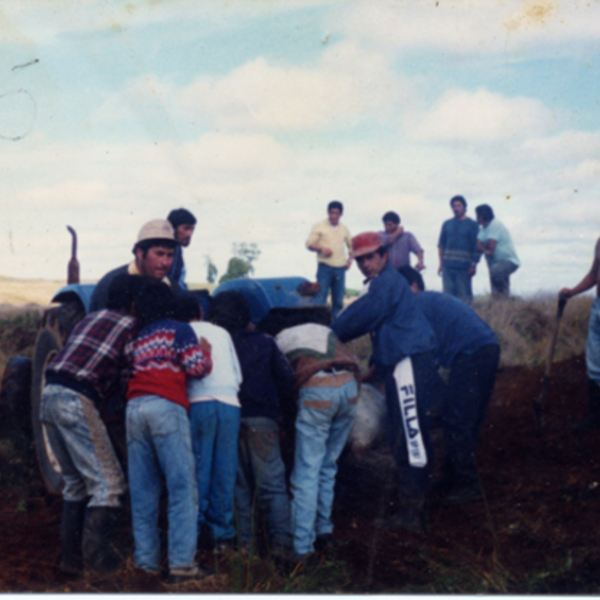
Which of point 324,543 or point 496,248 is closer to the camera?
point 324,543

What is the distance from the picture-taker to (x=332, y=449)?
4.58 meters

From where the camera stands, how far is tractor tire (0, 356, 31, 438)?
5418 millimetres

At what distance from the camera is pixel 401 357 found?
4.77 meters

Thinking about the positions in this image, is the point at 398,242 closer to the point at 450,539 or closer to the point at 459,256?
the point at 459,256

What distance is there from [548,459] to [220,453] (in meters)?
2.69

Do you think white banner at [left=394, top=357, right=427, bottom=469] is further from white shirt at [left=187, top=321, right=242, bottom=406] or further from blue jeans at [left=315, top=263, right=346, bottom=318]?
blue jeans at [left=315, top=263, right=346, bottom=318]

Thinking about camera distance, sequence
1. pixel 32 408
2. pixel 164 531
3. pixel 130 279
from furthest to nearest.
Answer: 1. pixel 32 408
2. pixel 164 531
3. pixel 130 279

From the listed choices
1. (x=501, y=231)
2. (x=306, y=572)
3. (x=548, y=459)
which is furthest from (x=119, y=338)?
(x=548, y=459)

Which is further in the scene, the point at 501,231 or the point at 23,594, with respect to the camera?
the point at 501,231

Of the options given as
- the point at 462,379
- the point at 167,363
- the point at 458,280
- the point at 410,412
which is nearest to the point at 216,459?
the point at 167,363

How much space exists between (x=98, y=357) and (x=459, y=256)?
15.1 feet

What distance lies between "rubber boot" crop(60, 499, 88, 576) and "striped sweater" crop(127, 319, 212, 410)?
736 mm

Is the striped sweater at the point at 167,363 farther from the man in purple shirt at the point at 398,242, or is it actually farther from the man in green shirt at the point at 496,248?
the man in green shirt at the point at 496,248

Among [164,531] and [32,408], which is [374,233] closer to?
[164,531]
